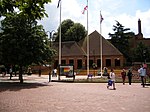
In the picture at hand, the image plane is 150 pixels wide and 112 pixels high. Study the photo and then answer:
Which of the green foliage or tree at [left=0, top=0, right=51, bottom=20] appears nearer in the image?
tree at [left=0, top=0, right=51, bottom=20]

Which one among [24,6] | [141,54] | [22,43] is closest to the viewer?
[24,6]

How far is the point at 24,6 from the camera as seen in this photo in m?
9.56

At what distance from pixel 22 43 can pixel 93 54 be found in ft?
160

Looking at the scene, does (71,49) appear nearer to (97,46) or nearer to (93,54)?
(93,54)

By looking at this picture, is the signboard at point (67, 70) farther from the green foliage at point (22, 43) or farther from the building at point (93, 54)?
the building at point (93, 54)

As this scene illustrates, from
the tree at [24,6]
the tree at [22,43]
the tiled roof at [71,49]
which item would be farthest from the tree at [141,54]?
the tree at [24,6]

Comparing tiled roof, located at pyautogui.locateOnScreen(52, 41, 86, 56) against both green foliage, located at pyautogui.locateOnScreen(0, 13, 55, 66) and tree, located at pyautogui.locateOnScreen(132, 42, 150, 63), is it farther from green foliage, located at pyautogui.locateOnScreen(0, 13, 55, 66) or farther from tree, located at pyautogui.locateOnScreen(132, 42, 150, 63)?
green foliage, located at pyautogui.locateOnScreen(0, 13, 55, 66)

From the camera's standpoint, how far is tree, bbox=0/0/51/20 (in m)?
9.49

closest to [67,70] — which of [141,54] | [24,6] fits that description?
[24,6]

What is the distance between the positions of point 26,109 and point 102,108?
3.10m

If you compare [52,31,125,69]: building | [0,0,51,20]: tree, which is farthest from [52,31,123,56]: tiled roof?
[0,0,51,20]: tree

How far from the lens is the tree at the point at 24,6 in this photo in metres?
9.49

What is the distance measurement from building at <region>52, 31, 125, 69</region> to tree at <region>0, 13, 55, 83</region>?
4364 cm

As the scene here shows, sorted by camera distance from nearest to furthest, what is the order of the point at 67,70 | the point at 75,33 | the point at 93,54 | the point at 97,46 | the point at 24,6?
the point at 24,6
the point at 67,70
the point at 93,54
the point at 97,46
the point at 75,33
